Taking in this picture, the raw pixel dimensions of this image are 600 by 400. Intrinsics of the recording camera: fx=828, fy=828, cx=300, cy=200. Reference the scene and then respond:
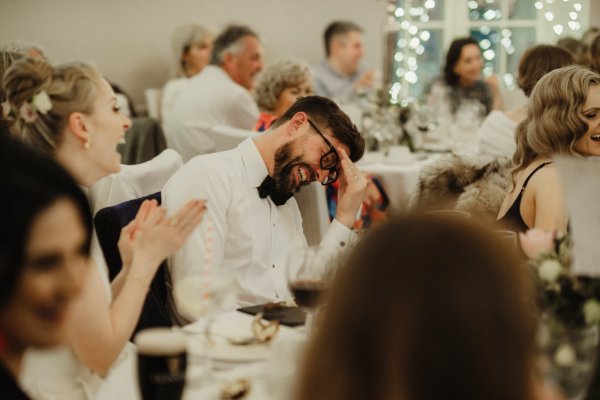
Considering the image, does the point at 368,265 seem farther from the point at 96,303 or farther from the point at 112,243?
the point at 112,243

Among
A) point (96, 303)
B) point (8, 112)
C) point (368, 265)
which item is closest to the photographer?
point (368, 265)

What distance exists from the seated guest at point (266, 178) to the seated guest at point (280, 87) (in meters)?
2.19

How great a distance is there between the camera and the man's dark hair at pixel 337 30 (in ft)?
25.4

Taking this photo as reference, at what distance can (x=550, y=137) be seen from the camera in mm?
2873

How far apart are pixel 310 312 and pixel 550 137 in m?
1.40

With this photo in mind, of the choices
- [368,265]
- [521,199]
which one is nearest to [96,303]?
[368,265]

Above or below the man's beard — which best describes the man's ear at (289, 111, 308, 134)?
above

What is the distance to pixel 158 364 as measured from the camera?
130 centimetres

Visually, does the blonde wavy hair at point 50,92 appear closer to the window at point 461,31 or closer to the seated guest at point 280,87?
the seated guest at point 280,87

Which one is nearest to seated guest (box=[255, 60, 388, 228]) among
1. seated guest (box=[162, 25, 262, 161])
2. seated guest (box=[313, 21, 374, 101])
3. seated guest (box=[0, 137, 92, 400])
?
Answer: seated guest (box=[162, 25, 262, 161])

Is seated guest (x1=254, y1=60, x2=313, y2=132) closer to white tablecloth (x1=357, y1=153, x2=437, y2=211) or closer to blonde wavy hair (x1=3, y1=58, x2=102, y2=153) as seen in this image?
white tablecloth (x1=357, y1=153, x2=437, y2=211)

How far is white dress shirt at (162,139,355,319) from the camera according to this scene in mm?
2545

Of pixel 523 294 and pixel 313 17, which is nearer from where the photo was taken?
pixel 523 294

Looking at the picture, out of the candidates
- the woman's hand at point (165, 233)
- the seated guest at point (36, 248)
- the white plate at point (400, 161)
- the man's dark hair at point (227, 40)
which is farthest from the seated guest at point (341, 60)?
the seated guest at point (36, 248)
